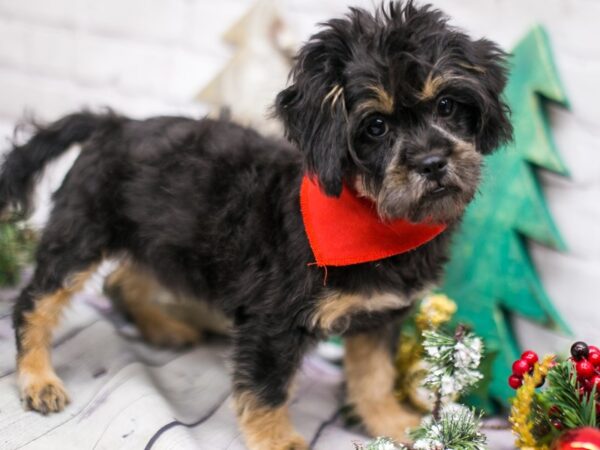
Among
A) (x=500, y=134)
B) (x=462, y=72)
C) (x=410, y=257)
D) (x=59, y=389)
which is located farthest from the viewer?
(x=59, y=389)

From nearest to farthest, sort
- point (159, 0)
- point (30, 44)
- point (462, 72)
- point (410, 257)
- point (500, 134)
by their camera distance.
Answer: point (462, 72)
point (500, 134)
point (410, 257)
point (159, 0)
point (30, 44)

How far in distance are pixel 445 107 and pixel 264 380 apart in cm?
99

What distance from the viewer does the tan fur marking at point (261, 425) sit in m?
2.27

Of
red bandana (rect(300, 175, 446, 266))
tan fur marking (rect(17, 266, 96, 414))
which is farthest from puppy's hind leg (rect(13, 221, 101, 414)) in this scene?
red bandana (rect(300, 175, 446, 266))

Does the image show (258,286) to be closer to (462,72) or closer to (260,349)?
(260,349)

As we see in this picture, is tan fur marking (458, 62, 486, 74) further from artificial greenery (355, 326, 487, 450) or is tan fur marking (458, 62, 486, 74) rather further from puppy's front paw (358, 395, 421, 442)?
puppy's front paw (358, 395, 421, 442)

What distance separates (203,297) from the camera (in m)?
2.57

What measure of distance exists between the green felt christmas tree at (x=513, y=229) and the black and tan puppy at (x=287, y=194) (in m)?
0.46

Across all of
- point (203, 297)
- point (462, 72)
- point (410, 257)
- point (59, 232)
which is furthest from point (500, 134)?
point (59, 232)

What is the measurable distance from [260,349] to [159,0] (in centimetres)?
198

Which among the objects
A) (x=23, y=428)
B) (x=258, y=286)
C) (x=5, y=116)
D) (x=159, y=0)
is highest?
(x=159, y=0)

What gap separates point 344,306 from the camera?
217 centimetres

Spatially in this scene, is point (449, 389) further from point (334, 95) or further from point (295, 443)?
point (334, 95)

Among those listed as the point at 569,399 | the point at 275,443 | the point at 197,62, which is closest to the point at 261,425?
the point at 275,443
